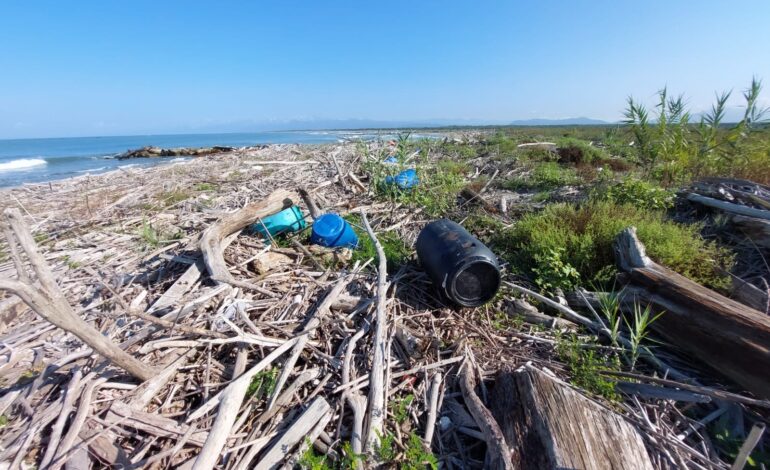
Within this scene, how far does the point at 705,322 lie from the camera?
2615 mm

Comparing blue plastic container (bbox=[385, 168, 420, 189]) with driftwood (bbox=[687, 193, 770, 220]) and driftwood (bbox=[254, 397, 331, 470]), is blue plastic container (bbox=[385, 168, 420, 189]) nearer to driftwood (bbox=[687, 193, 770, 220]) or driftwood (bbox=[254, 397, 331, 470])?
driftwood (bbox=[687, 193, 770, 220])

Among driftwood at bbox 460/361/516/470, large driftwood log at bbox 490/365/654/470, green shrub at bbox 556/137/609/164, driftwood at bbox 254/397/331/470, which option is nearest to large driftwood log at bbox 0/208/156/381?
driftwood at bbox 254/397/331/470

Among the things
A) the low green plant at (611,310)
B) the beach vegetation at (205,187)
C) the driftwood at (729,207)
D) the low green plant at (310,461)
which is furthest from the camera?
the beach vegetation at (205,187)

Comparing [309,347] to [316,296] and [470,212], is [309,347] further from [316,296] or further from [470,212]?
[470,212]

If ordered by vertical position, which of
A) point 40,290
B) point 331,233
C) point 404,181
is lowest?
point 331,233

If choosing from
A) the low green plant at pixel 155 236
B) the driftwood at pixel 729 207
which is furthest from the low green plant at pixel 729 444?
the low green plant at pixel 155 236

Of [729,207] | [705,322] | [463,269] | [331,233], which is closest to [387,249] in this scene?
→ [331,233]

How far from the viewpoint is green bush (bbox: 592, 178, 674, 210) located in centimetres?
495

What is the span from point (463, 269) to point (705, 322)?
6.48ft

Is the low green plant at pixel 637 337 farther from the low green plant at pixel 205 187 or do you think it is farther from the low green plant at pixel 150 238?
the low green plant at pixel 205 187

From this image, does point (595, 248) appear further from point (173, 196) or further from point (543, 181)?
point (173, 196)

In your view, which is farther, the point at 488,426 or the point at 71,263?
the point at 71,263

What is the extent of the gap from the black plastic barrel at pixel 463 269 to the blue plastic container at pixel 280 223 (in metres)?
2.25

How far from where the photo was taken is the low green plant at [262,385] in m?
2.34
